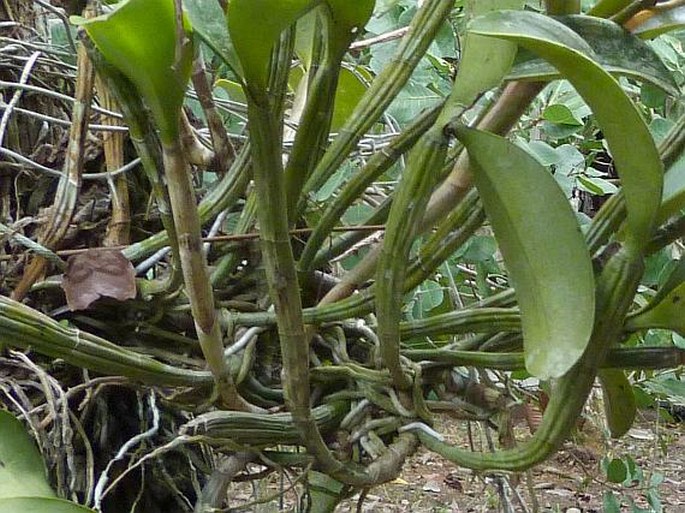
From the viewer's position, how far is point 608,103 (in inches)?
9.4

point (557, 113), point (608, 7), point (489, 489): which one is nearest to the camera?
point (608, 7)

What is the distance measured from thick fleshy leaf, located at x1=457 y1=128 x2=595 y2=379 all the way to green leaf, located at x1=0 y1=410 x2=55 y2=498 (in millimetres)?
199

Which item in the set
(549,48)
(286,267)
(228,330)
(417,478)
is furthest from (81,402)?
(417,478)

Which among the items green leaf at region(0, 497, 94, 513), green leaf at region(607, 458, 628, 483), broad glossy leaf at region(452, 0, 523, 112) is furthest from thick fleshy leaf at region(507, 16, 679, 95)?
green leaf at region(607, 458, 628, 483)

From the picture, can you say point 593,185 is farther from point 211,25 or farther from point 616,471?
point 211,25

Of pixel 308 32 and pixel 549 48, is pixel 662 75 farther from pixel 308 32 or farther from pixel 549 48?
pixel 308 32

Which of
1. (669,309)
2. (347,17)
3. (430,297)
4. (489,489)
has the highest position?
(347,17)

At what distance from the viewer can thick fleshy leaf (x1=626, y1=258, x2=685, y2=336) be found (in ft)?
1.00

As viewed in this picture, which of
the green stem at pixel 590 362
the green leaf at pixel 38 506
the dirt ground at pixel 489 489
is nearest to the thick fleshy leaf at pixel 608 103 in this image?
the green stem at pixel 590 362

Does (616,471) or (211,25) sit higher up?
(211,25)

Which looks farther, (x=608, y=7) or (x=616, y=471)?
(x=616, y=471)

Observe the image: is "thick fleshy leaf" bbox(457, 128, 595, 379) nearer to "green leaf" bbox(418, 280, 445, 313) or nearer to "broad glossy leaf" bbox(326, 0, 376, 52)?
"broad glossy leaf" bbox(326, 0, 376, 52)

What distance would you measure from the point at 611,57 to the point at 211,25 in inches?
5.6

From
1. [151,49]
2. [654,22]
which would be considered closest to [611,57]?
[654,22]
